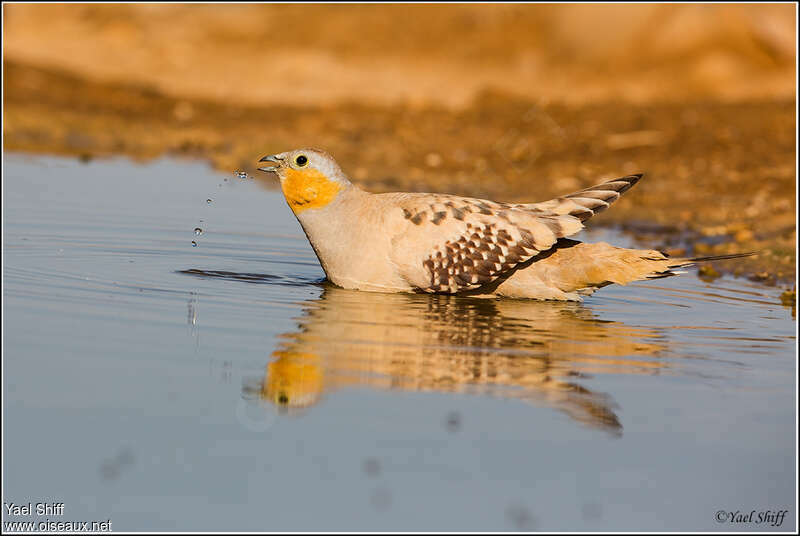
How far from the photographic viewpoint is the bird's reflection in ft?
20.9

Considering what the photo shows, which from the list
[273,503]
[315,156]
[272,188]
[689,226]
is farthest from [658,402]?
[272,188]

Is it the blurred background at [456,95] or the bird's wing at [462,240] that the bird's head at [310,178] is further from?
the blurred background at [456,95]

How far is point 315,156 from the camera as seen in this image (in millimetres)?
9211

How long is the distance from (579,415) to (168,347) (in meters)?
2.39

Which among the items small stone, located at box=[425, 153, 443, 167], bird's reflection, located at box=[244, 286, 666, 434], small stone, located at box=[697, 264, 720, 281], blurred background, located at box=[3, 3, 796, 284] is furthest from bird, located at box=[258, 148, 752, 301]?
small stone, located at box=[425, 153, 443, 167]

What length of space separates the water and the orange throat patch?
0.64 m

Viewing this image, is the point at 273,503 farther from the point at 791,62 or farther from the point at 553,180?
the point at 791,62

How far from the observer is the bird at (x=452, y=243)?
9.00m

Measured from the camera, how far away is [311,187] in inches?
363

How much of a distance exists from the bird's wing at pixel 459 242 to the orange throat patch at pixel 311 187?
1.60ft

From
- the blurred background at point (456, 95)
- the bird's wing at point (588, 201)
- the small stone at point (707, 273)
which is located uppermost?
the blurred background at point (456, 95)

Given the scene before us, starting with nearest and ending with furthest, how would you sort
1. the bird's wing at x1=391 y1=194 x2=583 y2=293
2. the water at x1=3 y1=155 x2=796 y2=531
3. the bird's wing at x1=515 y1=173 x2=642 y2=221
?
the water at x1=3 y1=155 x2=796 y2=531, the bird's wing at x1=391 y1=194 x2=583 y2=293, the bird's wing at x1=515 y1=173 x2=642 y2=221

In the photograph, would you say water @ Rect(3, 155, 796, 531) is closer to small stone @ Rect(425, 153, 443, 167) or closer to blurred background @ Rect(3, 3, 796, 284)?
blurred background @ Rect(3, 3, 796, 284)

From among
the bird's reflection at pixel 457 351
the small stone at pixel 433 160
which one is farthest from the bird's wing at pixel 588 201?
the small stone at pixel 433 160
